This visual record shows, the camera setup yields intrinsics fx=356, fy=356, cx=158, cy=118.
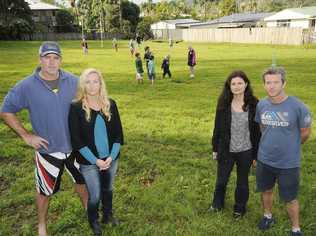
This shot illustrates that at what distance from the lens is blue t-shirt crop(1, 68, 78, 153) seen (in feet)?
11.8

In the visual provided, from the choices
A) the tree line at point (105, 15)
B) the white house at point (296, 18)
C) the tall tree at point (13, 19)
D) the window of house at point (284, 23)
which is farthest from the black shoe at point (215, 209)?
the tall tree at point (13, 19)

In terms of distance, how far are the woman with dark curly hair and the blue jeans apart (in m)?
1.36

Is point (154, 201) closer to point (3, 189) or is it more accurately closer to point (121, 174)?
point (121, 174)

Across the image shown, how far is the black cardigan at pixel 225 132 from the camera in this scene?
421 centimetres

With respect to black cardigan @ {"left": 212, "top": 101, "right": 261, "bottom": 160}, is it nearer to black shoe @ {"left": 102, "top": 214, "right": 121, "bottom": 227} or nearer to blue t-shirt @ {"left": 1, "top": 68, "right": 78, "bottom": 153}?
black shoe @ {"left": 102, "top": 214, "right": 121, "bottom": 227}

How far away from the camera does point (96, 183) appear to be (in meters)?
3.92

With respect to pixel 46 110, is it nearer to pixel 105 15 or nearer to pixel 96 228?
pixel 96 228

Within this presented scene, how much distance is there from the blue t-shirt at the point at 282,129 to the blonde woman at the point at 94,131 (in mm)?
1618

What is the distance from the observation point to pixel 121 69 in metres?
20.5

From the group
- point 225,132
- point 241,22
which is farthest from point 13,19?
point 225,132

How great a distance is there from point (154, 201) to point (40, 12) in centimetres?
8826

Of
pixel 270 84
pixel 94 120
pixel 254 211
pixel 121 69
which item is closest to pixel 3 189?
pixel 94 120

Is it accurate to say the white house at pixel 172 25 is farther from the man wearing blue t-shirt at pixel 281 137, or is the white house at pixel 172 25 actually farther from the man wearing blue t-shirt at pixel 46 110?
the man wearing blue t-shirt at pixel 46 110

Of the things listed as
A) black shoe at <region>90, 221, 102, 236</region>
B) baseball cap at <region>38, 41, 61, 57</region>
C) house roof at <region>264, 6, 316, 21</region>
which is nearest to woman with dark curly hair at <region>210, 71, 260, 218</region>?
black shoe at <region>90, 221, 102, 236</region>
